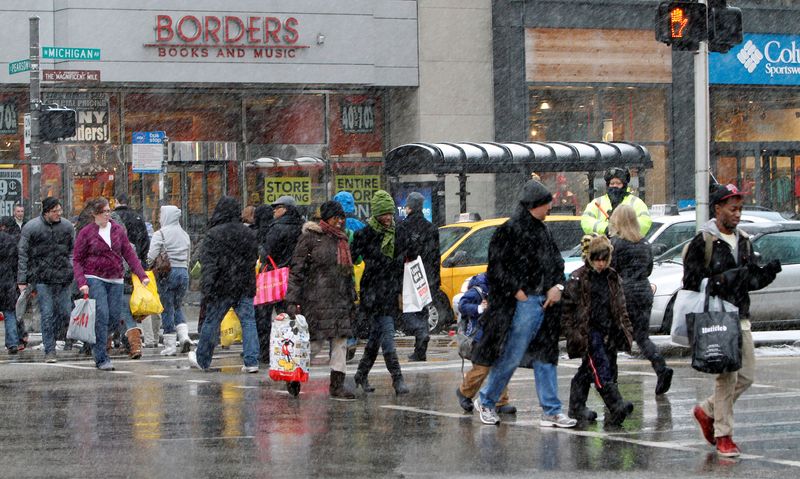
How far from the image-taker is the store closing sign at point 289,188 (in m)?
30.9

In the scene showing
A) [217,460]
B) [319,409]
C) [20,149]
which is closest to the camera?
[217,460]

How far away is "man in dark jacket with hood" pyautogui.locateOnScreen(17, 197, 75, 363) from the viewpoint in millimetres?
17719

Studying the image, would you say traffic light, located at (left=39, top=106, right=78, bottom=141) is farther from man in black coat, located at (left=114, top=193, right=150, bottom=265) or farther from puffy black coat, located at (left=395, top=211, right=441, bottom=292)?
puffy black coat, located at (left=395, top=211, right=441, bottom=292)

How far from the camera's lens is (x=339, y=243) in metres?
13.1

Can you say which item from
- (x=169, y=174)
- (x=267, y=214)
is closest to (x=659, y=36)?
(x=267, y=214)

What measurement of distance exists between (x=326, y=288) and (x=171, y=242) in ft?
19.7

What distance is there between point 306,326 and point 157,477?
4.30m

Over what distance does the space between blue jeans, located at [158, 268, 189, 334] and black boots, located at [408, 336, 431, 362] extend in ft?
11.3

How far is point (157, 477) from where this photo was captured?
29.0 feet

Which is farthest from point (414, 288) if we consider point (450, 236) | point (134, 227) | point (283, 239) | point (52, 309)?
point (450, 236)

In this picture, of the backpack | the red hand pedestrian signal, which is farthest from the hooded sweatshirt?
the backpack

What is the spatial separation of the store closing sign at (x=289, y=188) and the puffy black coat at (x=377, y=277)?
57.4ft

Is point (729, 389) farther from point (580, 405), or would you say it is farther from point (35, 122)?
point (35, 122)

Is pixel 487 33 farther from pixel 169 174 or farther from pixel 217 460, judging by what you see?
pixel 217 460
